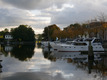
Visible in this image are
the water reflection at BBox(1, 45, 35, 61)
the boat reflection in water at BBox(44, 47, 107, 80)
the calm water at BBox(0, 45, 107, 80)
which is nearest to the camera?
the calm water at BBox(0, 45, 107, 80)

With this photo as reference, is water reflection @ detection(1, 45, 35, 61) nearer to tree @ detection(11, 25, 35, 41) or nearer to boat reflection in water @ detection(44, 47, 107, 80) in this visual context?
boat reflection in water @ detection(44, 47, 107, 80)

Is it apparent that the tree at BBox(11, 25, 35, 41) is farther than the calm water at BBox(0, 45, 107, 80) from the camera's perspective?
Yes

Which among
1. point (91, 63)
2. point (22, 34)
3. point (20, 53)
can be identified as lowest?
point (91, 63)

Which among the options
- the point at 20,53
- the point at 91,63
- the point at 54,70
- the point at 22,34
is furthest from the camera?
the point at 22,34

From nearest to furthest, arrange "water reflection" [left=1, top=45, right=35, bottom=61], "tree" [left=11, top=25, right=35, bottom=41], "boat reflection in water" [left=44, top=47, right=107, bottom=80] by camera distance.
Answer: "boat reflection in water" [left=44, top=47, right=107, bottom=80] → "water reflection" [left=1, top=45, right=35, bottom=61] → "tree" [left=11, top=25, right=35, bottom=41]

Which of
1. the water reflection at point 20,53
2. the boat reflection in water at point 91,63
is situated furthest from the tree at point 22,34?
the boat reflection in water at point 91,63

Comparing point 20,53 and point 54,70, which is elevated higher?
point 20,53

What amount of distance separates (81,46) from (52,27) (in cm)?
7422

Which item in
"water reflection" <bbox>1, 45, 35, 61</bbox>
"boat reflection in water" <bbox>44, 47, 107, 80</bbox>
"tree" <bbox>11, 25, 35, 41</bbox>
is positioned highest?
"tree" <bbox>11, 25, 35, 41</bbox>

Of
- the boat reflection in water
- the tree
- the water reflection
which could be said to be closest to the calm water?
the boat reflection in water

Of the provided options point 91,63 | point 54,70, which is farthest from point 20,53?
point 54,70

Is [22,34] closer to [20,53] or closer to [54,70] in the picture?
[20,53]

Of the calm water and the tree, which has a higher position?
Result: the tree

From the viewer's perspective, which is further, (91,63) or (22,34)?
(22,34)
